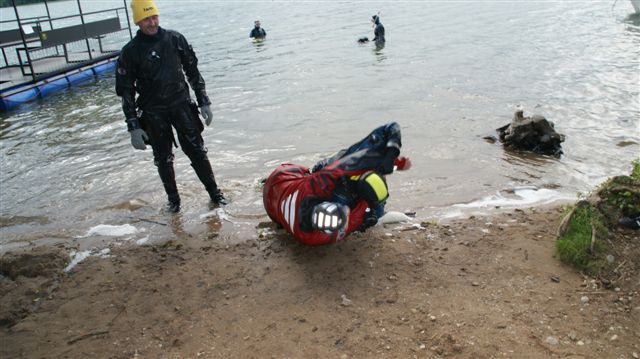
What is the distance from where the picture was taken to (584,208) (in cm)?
421

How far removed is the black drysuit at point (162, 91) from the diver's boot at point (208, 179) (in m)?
0.02

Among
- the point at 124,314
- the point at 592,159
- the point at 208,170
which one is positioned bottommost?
the point at 592,159

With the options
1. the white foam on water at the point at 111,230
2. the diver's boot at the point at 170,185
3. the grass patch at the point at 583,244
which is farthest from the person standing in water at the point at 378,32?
the grass patch at the point at 583,244

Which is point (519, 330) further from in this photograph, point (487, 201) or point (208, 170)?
point (208, 170)

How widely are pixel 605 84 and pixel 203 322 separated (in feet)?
38.5

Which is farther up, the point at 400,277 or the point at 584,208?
the point at 584,208

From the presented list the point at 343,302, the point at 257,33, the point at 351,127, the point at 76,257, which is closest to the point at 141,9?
the point at 76,257

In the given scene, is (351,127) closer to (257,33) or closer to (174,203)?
(174,203)

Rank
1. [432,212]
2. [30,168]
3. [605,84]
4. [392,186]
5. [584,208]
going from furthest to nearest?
[605,84] → [30,168] → [392,186] → [432,212] → [584,208]

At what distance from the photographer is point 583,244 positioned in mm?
3871

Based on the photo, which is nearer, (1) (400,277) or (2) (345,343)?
(2) (345,343)

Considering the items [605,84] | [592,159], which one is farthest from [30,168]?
[605,84]

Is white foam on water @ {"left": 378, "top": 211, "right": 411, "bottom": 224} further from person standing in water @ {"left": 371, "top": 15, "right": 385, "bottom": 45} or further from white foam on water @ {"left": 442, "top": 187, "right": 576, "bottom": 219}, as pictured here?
person standing in water @ {"left": 371, "top": 15, "right": 385, "bottom": 45}

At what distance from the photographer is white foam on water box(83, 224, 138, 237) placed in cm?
551
